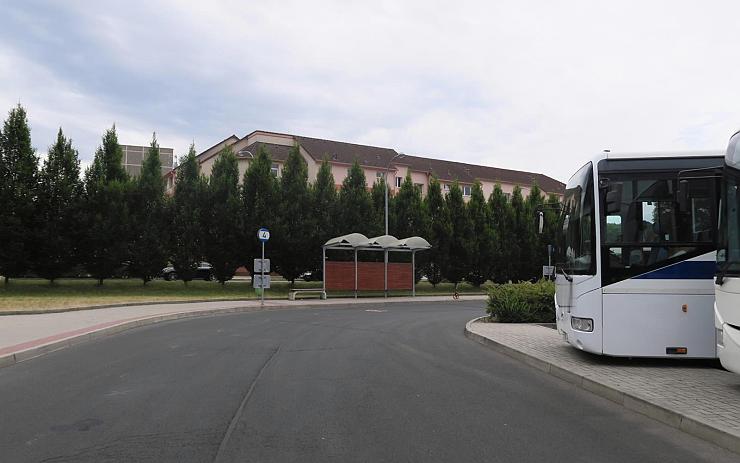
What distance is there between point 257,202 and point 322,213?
12.9 ft

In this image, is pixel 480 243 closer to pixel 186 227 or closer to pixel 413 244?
pixel 413 244

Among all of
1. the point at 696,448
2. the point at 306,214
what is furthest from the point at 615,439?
the point at 306,214

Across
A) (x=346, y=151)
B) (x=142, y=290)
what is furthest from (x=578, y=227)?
(x=346, y=151)

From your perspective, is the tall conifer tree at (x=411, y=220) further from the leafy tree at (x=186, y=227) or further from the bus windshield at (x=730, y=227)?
the bus windshield at (x=730, y=227)

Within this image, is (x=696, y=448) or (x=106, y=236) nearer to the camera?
(x=696, y=448)

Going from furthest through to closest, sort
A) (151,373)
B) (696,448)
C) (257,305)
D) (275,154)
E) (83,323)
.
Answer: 1. (275,154)
2. (257,305)
3. (83,323)
4. (151,373)
5. (696,448)

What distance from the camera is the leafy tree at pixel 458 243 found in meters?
39.4

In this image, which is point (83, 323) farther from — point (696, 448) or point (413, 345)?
point (696, 448)

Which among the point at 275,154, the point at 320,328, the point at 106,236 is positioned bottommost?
the point at 320,328

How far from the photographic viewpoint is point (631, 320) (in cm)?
876

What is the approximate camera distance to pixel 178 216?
33375mm

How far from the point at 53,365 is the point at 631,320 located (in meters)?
9.16

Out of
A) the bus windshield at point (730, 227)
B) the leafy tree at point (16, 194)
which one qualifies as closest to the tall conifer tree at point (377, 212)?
the leafy tree at point (16, 194)

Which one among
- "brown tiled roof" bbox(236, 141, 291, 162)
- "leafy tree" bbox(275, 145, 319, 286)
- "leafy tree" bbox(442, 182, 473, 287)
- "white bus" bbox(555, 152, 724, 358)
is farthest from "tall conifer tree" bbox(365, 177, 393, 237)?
"white bus" bbox(555, 152, 724, 358)
